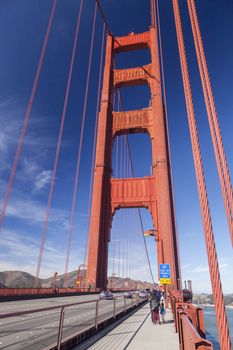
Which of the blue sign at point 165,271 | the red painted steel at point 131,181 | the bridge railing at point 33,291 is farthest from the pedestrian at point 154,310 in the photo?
the red painted steel at point 131,181

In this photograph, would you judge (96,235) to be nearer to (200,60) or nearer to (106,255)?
(106,255)

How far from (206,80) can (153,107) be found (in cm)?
2736

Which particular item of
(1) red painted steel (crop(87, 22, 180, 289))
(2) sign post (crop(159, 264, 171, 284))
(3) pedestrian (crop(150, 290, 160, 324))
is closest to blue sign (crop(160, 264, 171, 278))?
(2) sign post (crop(159, 264, 171, 284))

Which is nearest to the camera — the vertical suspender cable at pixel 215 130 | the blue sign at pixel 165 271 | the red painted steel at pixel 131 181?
the vertical suspender cable at pixel 215 130

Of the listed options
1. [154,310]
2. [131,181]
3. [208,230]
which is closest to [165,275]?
[154,310]

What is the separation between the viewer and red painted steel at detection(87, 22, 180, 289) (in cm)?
2483

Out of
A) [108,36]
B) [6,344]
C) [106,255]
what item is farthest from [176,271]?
[108,36]

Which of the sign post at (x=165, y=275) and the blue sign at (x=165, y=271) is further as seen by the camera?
the blue sign at (x=165, y=271)

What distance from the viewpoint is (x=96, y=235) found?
83.9ft

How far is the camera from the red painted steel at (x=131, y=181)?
24828 mm

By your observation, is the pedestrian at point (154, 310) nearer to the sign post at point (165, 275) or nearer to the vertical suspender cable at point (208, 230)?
the sign post at point (165, 275)

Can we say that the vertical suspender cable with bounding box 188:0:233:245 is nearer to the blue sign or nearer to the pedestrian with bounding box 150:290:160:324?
the pedestrian with bounding box 150:290:160:324

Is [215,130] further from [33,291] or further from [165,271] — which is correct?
[33,291]

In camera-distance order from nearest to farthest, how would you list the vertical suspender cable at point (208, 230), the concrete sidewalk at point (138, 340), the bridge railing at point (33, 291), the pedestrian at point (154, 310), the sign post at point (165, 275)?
the vertical suspender cable at point (208, 230) → the concrete sidewalk at point (138, 340) → the pedestrian at point (154, 310) → the sign post at point (165, 275) → the bridge railing at point (33, 291)
